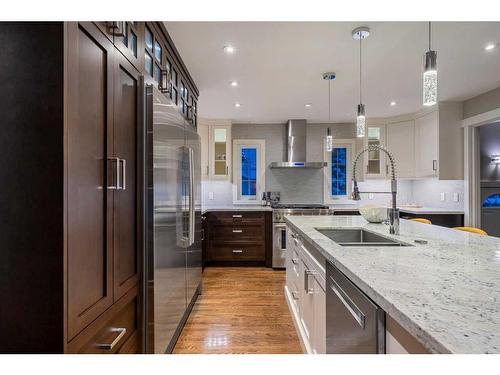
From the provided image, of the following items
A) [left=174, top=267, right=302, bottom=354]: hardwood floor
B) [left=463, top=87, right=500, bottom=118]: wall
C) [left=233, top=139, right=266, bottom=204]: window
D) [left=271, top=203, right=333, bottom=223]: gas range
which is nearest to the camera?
[left=174, top=267, right=302, bottom=354]: hardwood floor

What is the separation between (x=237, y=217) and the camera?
4227 millimetres

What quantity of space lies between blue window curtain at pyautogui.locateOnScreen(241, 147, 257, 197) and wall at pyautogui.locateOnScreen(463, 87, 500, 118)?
323 cm

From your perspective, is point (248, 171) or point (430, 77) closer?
point (430, 77)

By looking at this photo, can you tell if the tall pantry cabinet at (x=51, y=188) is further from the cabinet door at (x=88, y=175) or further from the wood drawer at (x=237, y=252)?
the wood drawer at (x=237, y=252)

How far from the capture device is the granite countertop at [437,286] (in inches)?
21.4

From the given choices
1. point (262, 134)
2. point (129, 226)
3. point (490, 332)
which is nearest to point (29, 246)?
point (129, 226)

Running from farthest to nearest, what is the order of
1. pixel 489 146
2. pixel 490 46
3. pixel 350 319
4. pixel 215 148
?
pixel 215 148 → pixel 489 146 → pixel 490 46 → pixel 350 319

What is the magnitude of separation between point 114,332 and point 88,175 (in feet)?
2.48

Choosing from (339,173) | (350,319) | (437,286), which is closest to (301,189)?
(339,173)

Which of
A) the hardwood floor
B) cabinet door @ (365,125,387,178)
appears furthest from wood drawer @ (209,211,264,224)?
cabinet door @ (365,125,387,178)

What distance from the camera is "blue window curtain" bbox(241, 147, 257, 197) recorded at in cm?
495

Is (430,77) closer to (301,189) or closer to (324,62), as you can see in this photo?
(324,62)

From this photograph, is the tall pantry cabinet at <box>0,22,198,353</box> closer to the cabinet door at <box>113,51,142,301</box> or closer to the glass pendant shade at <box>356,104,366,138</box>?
the cabinet door at <box>113,51,142,301</box>
